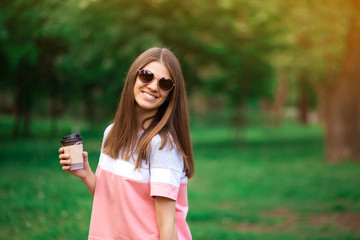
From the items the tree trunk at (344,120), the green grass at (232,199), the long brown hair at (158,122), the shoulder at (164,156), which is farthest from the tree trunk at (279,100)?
the shoulder at (164,156)

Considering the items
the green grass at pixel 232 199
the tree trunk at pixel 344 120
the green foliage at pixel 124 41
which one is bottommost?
the green grass at pixel 232 199

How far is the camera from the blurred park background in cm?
684

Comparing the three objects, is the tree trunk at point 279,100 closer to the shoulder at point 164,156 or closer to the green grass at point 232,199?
the green grass at point 232,199

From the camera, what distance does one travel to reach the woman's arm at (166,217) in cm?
196

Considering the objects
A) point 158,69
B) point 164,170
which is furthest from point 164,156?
point 158,69

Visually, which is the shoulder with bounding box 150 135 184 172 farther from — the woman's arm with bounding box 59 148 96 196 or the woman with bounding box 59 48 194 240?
the woman's arm with bounding box 59 148 96 196

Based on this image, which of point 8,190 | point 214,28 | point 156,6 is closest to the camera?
point 8,190

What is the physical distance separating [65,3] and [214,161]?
260 inches

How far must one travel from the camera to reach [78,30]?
42.5 ft

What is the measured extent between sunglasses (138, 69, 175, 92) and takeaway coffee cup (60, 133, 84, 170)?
43 centimetres

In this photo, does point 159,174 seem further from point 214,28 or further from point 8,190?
point 214,28

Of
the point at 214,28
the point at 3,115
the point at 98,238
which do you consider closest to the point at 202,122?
the point at 3,115

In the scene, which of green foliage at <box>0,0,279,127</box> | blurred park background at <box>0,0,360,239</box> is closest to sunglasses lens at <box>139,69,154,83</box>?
blurred park background at <box>0,0,360,239</box>

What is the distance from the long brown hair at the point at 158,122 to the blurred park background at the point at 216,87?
102 cm
